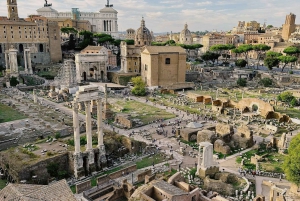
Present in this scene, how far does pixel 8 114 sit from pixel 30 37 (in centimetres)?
3917

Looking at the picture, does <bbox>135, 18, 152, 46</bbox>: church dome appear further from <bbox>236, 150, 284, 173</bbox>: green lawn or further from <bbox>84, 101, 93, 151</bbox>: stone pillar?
Answer: <bbox>84, 101, 93, 151</bbox>: stone pillar

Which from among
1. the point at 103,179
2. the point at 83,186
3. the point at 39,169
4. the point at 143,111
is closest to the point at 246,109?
the point at 143,111

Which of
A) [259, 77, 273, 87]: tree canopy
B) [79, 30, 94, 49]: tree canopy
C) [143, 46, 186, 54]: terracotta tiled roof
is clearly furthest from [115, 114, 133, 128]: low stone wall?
[79, 30, 94, 49]: tree canopy

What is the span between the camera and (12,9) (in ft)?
225

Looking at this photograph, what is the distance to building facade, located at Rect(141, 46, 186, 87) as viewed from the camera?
2197 inches

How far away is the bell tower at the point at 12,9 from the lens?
6820cm

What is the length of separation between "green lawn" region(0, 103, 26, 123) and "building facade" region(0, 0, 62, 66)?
3048cm

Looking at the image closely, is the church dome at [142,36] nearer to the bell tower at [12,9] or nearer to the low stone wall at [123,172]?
the bell tower at [12,9]

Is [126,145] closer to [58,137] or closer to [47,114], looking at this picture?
[58,137]

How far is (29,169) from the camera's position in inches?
812

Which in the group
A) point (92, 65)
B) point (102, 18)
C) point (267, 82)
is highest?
point (102, 18)

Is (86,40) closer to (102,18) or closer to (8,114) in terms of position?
(102,18)

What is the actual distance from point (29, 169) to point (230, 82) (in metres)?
48.9

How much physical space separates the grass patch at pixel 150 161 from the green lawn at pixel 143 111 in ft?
33.6
